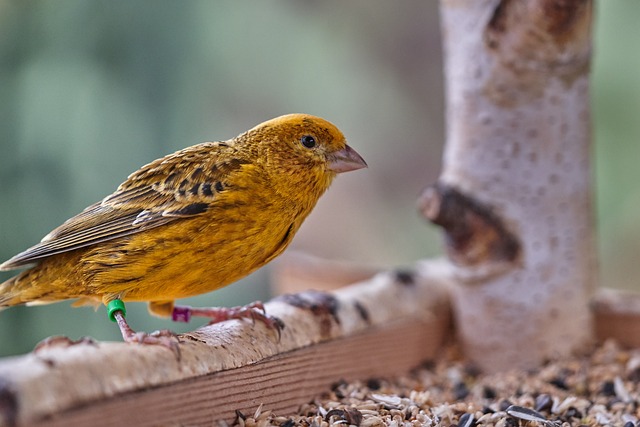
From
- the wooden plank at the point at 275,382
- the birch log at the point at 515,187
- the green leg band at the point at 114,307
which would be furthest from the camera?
the birch log at the point at 515,187

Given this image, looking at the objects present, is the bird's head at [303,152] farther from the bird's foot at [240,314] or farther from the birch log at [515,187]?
the birch log at [515,187]

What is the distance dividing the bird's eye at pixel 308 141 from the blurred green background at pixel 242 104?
6.07 ft

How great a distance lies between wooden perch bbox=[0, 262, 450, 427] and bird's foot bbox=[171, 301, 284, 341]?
0.16 ft

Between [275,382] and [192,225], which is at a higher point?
[192,225]

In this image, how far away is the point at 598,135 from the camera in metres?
6.75

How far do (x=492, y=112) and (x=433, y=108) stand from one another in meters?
3.55

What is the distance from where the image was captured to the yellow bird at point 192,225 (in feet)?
7.91

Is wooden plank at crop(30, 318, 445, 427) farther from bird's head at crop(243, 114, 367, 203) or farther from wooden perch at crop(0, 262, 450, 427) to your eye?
bird's head at crop(243, 114, 367, 203)

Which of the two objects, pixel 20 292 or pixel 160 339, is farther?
pixel 20 292

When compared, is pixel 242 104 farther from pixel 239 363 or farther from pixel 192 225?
pixel 239 363

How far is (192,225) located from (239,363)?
0.47m

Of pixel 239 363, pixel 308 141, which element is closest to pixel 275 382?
pixel 239 363

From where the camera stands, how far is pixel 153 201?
2.56 meters

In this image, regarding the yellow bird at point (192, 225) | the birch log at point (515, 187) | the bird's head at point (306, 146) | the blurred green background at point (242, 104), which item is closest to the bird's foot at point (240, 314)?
the yellow bird at point (192, 225)
